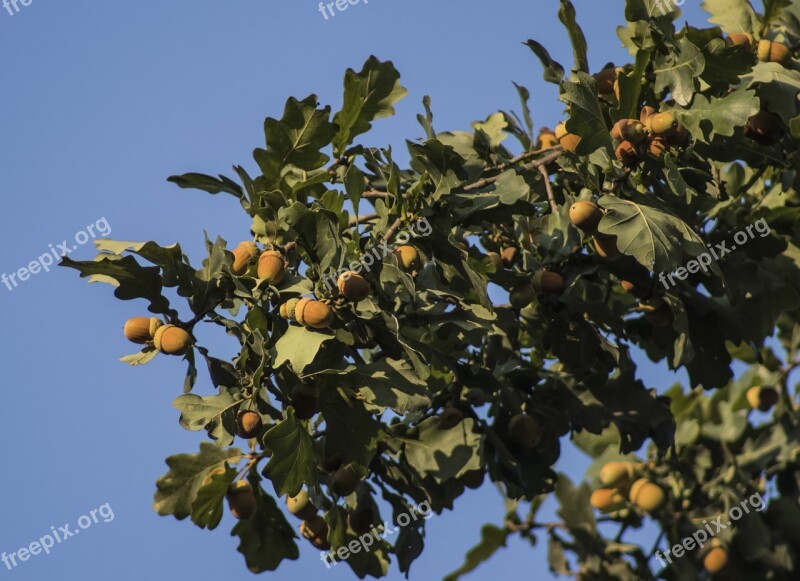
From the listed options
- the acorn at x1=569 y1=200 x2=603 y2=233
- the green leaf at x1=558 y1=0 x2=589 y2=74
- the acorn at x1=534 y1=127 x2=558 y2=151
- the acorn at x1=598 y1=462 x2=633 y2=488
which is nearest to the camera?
the acorn at x1=569 y1=200 x2=603 y2=233

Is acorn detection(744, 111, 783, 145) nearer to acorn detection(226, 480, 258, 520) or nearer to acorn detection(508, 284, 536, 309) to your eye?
acorn detection(508, 284, 536, 309)

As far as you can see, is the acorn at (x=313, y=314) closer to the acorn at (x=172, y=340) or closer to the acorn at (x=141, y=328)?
the acorn at (x=172, y=340)

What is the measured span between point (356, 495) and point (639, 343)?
117cm

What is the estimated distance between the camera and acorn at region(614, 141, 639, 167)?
11.3 feet

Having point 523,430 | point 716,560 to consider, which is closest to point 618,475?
point 716,560

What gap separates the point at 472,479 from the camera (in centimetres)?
388

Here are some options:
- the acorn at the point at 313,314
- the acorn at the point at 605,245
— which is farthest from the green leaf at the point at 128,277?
the acorn at the point at 605,245

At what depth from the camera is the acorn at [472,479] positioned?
3871 millimetres

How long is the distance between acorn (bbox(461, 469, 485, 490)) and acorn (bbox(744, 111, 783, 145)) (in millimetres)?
1411

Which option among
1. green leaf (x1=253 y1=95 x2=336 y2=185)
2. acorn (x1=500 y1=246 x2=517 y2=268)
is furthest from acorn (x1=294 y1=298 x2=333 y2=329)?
acorn (x1=500 y1=246 x2=517 y2=268)

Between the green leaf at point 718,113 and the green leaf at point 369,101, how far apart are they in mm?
917

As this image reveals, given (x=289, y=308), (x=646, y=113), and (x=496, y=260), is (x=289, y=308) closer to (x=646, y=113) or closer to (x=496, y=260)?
(x=496, y=260)

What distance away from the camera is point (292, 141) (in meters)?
3.51

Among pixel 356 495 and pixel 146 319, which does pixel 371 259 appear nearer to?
pixel 146 319
